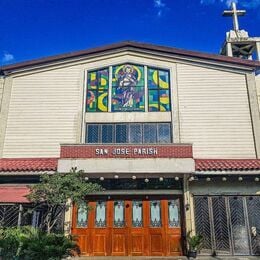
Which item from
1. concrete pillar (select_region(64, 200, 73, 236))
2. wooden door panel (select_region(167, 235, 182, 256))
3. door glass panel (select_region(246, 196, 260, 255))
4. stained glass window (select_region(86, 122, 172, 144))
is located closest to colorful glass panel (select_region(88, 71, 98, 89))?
stained glass window (select_region(86, 122, 172, 144))

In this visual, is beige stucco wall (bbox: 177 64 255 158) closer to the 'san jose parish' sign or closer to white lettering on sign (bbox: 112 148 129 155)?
the 'san jose parish' sign

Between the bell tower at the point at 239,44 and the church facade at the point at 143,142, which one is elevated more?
the bell tower at the point at 239,44

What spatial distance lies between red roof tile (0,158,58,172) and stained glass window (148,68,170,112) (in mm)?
7083

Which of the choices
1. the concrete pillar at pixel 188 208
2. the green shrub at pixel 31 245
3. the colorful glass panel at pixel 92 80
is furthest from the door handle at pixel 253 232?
the colorful glass panel at pixel 92 80

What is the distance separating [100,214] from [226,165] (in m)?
7.44

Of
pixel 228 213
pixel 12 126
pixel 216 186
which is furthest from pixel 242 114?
pixel 12 126

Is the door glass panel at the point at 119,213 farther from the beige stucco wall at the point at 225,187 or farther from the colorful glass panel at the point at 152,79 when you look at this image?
the colorful glass panel at the point at 152,79

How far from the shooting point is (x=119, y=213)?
58.0 feet

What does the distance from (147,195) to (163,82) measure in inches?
298

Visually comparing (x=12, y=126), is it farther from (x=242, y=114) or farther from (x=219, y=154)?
(x=242, y=114)

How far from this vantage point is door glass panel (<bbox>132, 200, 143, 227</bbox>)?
57.4 feet

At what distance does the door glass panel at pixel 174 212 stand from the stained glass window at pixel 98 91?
714 centimetres

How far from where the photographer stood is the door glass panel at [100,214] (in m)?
17.6

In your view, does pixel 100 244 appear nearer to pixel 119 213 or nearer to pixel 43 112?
pixel 119 213
